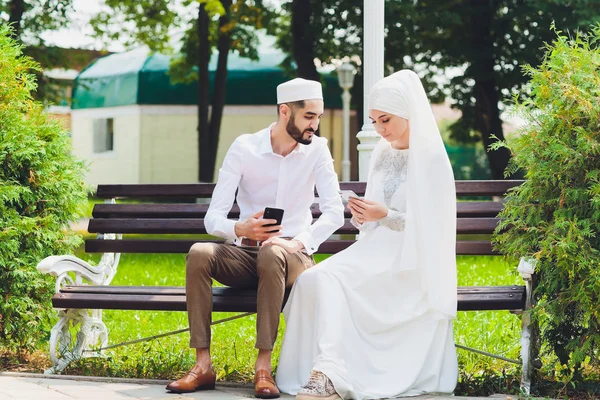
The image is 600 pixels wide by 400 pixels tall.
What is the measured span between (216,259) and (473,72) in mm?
16748

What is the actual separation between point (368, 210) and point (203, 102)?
1614 centimetres

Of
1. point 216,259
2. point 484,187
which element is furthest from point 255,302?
point 484,187

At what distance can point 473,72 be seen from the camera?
21047 mm

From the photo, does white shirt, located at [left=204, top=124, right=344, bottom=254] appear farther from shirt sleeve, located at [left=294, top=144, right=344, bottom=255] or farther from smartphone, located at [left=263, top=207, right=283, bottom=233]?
smartphone, located at [left=263, top=207, right=283, bottom=233]

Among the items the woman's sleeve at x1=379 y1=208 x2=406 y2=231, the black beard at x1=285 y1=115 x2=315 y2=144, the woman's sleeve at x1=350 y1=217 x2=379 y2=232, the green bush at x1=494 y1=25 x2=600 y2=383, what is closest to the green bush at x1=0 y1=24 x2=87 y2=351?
the black beard at x1=285 y1=115 x2=315 y2=144

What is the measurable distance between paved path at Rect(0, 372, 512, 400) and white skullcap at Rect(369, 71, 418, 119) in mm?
1503

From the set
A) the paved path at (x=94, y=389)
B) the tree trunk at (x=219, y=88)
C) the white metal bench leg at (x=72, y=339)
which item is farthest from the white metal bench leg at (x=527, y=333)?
the tree trunk at (x=219, y=88)

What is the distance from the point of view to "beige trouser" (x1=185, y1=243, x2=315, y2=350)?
16.1 ft

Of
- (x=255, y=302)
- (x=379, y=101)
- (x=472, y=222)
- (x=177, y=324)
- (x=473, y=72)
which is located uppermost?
(x=473, y=72)

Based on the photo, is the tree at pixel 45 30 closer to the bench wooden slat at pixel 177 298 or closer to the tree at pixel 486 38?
the tree at pixel 486 38

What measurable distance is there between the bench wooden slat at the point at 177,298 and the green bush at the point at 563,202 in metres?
0.18

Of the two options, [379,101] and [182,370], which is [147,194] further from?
[379,101]

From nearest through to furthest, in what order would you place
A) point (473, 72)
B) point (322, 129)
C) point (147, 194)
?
point (147, 194), point (473, 72), point (322, 129)

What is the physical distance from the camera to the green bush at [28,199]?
585 centimetres
